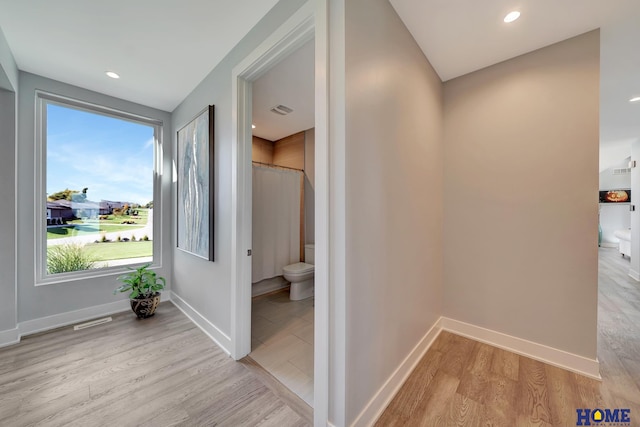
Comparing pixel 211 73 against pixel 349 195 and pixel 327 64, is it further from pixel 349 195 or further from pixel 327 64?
pixel 349 195

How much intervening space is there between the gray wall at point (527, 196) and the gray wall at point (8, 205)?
4.04 m

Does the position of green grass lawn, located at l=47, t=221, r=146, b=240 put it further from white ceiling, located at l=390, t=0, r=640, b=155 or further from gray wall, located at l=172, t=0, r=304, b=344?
white ceiling, located at l=390, t=0, r=640, b=155

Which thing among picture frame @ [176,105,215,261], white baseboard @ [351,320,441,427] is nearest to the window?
picture frame @ [176,105,215,261]

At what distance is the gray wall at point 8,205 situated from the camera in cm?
201

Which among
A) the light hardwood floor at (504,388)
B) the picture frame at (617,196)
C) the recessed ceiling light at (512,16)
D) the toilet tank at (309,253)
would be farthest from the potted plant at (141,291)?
the picture frame at (617,196)

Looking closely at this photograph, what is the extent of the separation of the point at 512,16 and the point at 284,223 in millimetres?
3084

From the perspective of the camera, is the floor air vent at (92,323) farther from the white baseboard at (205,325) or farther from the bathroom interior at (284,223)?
the bathroom interior at (284,223)

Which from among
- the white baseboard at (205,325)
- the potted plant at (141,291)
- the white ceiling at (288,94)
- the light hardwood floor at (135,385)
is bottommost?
the light hardwood floor at (135,385)

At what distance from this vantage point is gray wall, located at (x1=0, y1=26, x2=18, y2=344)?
A: 201 cm

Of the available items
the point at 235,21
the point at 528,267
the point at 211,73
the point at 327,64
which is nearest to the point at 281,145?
the point at 211,73

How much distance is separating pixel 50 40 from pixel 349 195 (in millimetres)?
2647

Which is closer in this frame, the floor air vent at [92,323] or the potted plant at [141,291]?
the floor air vent at [92,323]

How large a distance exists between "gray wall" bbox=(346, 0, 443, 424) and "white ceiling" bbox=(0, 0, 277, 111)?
831 millimetres

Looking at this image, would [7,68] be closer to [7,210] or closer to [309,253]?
[7,210]
